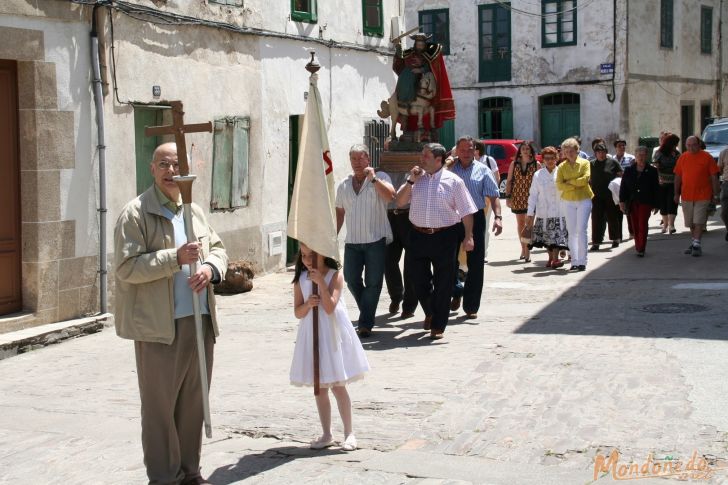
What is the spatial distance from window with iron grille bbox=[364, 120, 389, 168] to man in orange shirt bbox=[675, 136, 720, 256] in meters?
5.12

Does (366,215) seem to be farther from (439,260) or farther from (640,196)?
(640,196)

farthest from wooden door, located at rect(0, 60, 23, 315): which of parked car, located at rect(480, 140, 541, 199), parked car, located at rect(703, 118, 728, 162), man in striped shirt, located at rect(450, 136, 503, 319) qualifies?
parked car, located at rect(480, 140, 541, 199)

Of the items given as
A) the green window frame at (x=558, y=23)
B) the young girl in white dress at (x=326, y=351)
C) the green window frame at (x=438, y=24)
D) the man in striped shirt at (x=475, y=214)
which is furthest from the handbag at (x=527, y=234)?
the green window frame at (x=438, y=24)

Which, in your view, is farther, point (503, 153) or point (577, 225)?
point (503, 153)

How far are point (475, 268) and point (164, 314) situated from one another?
6213 millimetres

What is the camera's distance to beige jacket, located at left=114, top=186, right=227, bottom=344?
20.1 feet

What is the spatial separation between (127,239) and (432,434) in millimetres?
2490

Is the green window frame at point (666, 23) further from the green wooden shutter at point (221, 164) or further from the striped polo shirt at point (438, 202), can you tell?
the striped polo shirt at point (438, 202)

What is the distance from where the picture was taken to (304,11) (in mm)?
17125

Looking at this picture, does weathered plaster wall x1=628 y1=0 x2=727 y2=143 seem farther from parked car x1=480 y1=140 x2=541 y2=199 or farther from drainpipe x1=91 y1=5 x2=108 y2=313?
drainpipe x1=91 y1=5 x2=108 y2=313

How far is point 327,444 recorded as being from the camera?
723 centimetres

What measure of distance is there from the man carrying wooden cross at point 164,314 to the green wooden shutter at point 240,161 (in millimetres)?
8847

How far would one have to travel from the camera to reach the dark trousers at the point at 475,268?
11.9m

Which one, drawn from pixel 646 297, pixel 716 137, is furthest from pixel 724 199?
pixel 716 137
